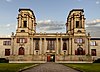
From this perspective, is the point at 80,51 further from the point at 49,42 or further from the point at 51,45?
the point at 49,42

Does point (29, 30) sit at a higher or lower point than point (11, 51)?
higher

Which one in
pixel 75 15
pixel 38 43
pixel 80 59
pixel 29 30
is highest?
pixel 75 15

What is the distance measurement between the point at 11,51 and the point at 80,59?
26696 mm

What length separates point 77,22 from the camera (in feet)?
278

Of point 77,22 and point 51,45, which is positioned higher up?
point 77,22

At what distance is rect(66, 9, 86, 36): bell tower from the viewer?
82.1m

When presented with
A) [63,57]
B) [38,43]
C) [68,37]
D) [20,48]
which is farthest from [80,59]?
[20,48]

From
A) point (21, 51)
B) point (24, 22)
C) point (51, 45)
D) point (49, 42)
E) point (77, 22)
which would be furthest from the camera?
point (77, 22)

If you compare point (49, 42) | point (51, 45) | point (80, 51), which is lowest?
point (80, 51)

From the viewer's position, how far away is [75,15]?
277 feet

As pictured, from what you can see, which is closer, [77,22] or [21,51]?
[21,51]

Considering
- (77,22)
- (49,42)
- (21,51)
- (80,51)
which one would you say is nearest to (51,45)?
(49,42)

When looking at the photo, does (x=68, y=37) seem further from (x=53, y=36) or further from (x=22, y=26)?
(x=22, y=26)

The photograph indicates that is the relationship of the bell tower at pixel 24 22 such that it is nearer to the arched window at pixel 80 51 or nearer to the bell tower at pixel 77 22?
the bell tower at pixel 77 22
